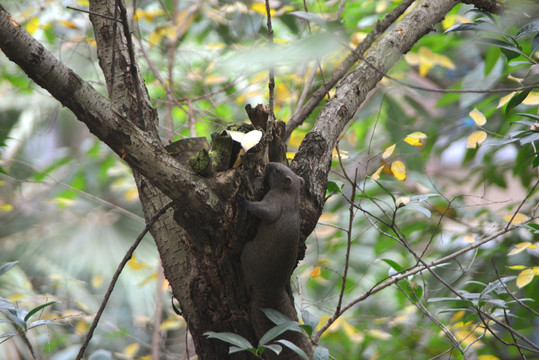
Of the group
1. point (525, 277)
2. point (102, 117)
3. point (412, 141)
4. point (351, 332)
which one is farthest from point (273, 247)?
point (351, 332)

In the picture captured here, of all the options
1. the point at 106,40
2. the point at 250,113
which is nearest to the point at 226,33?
the point at 106,40

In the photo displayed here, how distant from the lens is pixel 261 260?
1266 mm

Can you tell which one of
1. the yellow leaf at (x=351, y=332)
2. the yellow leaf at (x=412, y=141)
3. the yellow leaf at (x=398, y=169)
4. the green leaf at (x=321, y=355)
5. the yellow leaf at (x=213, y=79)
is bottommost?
the green leaf at (x=321, y=355)

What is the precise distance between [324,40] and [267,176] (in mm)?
864

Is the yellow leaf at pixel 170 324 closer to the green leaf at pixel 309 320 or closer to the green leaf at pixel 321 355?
the green leaf at pixel 309 320

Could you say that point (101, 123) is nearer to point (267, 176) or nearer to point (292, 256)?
point (267, 176)

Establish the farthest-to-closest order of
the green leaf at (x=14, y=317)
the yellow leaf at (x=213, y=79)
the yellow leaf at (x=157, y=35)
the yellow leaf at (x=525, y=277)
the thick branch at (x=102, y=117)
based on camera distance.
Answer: the yellow leaf at (x=213, y=79) < the yellow leaf at (x=157, y=35) < the yellow leaf at (x=525, y=277) < the green leaf at (x=14, y=317) < the thick branch at (x=102, y=117)

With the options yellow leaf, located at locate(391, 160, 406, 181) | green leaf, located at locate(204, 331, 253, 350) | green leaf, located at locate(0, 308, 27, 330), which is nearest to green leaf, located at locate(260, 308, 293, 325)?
green leaf, located at locate(204, 331, 253, 350)

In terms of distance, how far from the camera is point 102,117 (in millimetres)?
1106

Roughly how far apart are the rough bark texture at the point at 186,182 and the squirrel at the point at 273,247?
0.03 meters

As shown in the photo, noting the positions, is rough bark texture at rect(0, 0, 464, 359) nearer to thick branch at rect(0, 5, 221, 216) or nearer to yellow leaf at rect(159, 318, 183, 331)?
thick branch at rect(0, 5, 221, 216)

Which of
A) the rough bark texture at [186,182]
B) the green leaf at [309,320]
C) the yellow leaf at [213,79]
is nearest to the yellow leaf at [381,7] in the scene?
the yellow leaf at [213,79]

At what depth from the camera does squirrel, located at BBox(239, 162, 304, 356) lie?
127 centimetres

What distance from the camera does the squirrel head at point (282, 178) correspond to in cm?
145
